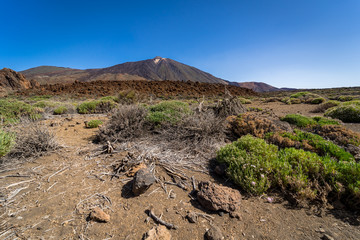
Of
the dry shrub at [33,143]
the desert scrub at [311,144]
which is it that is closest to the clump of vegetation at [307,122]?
the desert scrub at [311,144]

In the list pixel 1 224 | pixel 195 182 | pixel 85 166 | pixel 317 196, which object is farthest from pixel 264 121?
pixel 1 224

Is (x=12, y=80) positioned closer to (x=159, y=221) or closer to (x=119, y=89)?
(x=119, y=89)

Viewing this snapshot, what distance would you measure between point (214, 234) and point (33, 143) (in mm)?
3672

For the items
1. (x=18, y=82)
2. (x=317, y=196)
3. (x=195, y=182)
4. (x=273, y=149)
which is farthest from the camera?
(x=18, y=82)

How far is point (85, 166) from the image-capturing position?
2734 mm

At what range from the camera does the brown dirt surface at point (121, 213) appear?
1.60 m

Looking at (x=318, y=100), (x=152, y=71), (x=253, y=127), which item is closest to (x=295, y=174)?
(x=253, y=127)

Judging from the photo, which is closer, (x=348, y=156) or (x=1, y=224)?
(x=1, y=224)

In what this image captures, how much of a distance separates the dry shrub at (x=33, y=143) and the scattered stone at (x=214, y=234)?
337 centimetres

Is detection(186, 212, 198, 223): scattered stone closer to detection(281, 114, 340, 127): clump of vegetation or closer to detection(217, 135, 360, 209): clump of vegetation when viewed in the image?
detection(217, 135, 360, 209): clump of vegetation

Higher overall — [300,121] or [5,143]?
[5,143]

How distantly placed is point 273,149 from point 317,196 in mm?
964

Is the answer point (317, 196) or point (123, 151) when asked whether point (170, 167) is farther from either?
point (317, 196)

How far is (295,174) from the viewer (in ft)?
7.33
